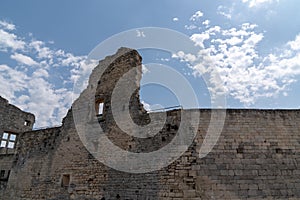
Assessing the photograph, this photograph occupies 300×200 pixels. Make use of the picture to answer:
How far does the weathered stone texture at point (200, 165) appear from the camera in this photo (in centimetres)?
704

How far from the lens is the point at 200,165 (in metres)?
7.30

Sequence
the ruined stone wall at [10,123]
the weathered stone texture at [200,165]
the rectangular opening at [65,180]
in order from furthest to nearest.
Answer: the ruined stone wall at [10,123]
the rectangular opening at [65,180]
the weathered stone texture at [200,165]

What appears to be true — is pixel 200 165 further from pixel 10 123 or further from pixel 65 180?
pixel 10 123

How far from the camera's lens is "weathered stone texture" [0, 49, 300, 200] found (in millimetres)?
7039

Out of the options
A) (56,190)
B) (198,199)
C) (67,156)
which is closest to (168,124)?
(198,199)

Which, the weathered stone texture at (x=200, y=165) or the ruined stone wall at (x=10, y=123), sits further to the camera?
the ruined stone wall at (x=10, y=123)

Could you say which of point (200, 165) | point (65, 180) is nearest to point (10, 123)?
point (65, 180)

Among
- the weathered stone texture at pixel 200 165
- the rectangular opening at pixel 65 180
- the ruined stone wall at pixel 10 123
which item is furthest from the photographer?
the ruined stone wall at pixel 10 123

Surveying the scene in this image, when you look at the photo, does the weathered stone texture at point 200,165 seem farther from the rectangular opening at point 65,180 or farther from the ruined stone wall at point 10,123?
the ruined stone wall at point 10,123

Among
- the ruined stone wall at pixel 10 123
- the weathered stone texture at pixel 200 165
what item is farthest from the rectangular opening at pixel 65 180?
the ruined stone wall at pixel 10 123

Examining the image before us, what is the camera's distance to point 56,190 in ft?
31.3

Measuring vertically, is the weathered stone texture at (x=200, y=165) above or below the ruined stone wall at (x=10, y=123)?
below

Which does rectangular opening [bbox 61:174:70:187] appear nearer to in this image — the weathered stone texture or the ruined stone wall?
the weathered stone texture

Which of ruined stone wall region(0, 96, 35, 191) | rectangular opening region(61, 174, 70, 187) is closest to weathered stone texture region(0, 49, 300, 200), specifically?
rectangular opening region(61, 174, 70, 187)
